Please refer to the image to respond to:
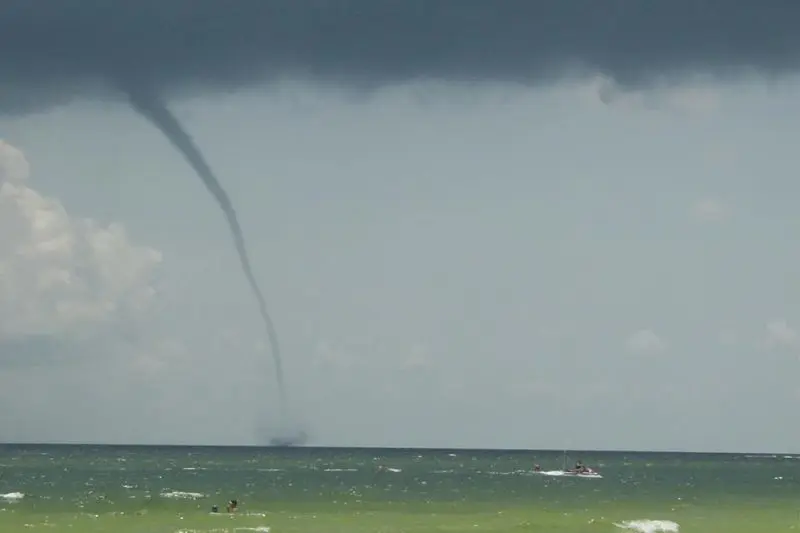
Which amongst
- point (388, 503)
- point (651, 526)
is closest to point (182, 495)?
point (388, 503)

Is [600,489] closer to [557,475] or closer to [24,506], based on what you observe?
[557,475]

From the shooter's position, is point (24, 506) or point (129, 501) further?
point (129, 501)

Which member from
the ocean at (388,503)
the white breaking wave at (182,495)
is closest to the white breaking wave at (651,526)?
the ocean at (388,503)

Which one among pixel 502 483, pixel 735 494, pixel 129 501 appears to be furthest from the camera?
pixel 502 483

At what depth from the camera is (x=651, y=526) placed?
53969 millimetres

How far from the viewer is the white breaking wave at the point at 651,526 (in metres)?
52.4

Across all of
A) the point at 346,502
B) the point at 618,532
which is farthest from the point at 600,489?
the point at 618,532

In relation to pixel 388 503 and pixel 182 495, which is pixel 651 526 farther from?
pixel 182 495

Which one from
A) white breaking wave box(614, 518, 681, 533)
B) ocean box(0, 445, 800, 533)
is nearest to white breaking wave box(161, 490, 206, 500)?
ocean box(0, 445, 800, 533)

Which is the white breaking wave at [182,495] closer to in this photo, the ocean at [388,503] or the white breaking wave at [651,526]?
the ocean at [388,503]

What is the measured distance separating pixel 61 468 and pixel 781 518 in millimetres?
91507

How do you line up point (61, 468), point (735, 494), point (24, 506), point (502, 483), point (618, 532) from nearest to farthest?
point (618, 532) → point (24, 506) → point (735, 494) → point (502, 483) → point (61, 468)

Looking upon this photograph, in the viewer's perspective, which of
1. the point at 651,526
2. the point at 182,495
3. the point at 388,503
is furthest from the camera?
the point at 182,495

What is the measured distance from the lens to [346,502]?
71.2m
